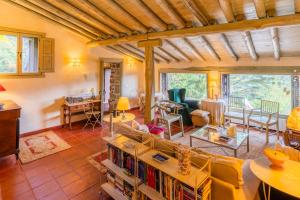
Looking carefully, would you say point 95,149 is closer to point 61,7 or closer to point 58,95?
point 58,95

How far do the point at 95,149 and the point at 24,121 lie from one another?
94.2 inches

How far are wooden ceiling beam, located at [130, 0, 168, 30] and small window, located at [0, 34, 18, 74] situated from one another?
11.1ft

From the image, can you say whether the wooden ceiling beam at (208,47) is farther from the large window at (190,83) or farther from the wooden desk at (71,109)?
the wooden desk at (71,109)

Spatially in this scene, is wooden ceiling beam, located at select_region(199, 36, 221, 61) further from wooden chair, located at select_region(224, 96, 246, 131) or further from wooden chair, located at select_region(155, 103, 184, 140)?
wooden chair, located at select_region(155, 103, 184, 140)

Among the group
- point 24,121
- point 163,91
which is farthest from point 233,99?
point 24,121

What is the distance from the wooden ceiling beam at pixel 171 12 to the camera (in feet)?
11.4

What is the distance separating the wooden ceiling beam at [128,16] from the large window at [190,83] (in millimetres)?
3366

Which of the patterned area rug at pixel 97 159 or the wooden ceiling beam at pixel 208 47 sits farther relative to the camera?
the wooden ceiling beam at pixel 208 47

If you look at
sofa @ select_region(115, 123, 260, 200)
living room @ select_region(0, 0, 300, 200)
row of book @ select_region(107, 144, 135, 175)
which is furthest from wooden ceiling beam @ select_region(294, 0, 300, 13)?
row of book @ select_region(107, 144, 135, 175)

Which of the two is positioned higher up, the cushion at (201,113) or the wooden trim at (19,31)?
the wooden trim at (19,31)

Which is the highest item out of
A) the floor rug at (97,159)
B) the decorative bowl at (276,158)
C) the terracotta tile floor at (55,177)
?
the decorative bowl at (276,158)

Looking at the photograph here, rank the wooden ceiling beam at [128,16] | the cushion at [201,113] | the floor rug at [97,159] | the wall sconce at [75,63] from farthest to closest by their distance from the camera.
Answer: the wall sconce at [75,63]
the cushion at [201,113]
the wooden ceiling beam at [128,16]
the floor rug at [97,159]

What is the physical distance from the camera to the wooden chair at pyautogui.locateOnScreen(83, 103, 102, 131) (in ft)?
19.8

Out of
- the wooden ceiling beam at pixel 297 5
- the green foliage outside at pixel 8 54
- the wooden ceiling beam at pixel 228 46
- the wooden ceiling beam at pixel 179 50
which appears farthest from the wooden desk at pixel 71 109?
the wooden ceiling beam at pixel 297 5
